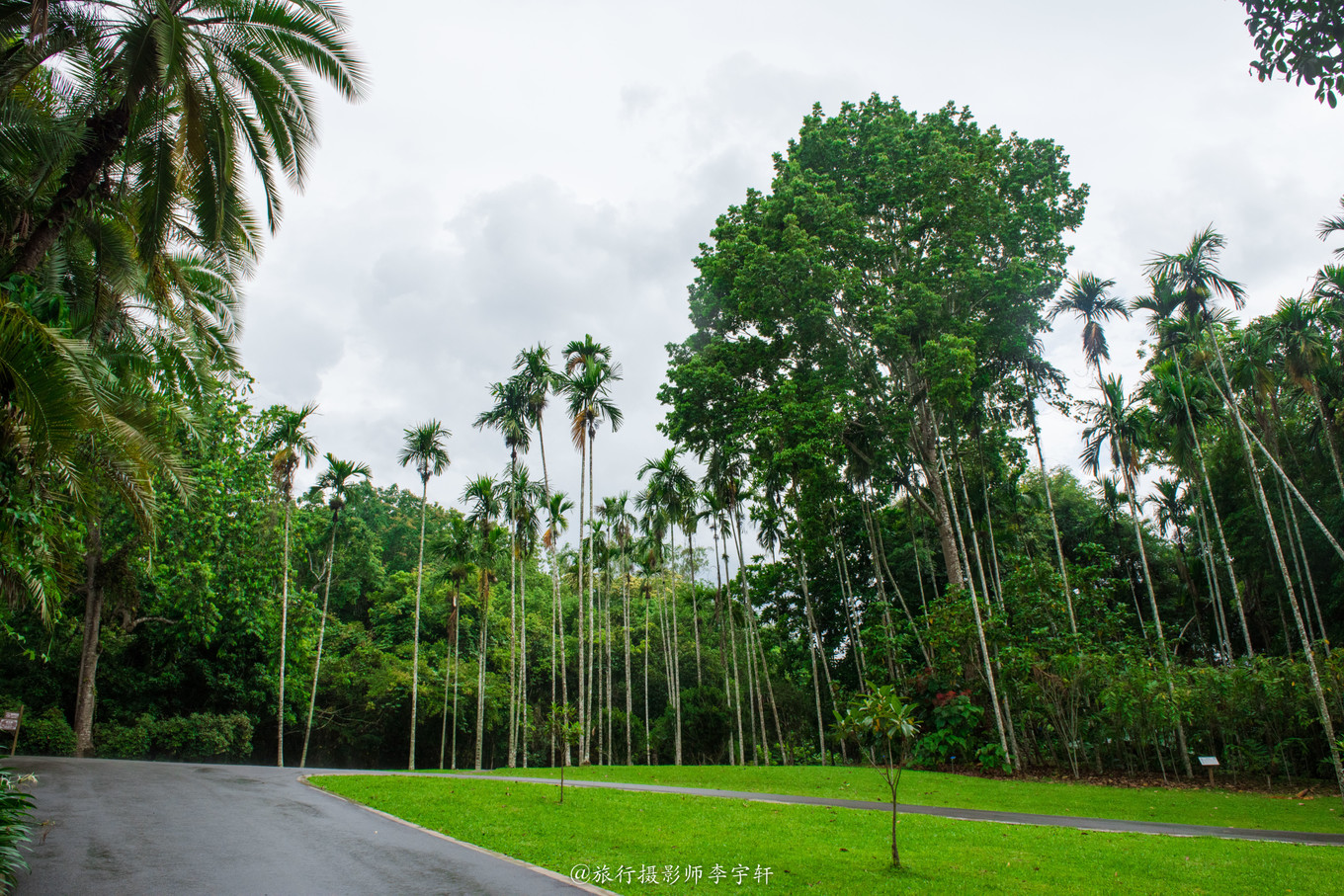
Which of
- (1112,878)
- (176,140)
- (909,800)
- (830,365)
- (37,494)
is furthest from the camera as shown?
(830,365)

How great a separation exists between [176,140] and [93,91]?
3.26 feet

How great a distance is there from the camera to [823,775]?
19.5 m

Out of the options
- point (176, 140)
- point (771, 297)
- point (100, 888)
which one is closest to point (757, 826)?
point (100, 888)

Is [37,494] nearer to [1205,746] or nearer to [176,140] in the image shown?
[176,140]

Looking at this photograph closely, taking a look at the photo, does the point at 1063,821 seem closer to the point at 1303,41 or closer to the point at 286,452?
the point at 1303,41

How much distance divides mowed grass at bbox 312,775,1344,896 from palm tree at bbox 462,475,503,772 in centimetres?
1878

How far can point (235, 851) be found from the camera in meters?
7.67

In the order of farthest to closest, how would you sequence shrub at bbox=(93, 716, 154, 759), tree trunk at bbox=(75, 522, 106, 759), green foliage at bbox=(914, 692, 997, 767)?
shrub at bbox=(93, 716, 154, 759) → tree trunk at bbox=(75, 522, 106, 759) → green foliage at bbox=(914, 692, 997, 767)

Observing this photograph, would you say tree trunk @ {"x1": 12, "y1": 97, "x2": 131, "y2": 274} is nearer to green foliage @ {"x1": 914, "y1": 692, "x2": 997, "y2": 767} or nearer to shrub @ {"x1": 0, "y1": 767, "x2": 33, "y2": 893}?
shrub @ {"x1": 0, "y1": 767, "x2": 33, "y2": 893}

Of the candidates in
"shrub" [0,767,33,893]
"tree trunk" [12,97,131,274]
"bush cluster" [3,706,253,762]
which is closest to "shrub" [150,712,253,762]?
"bush cluster" [3,706,253,762]

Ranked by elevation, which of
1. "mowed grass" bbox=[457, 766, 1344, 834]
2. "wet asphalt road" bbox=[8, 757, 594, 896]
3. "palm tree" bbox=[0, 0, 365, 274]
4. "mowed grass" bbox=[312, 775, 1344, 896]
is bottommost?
"mowed grass" bbox=[457, 766, 1344, 834]

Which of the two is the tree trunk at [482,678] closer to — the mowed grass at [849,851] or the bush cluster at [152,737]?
the bush cluster at [152,737]

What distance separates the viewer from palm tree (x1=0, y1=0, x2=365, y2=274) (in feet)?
28.2

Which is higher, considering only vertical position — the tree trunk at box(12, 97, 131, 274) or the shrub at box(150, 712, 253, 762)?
the tree trunk at box(12, 97, 131, 274)
